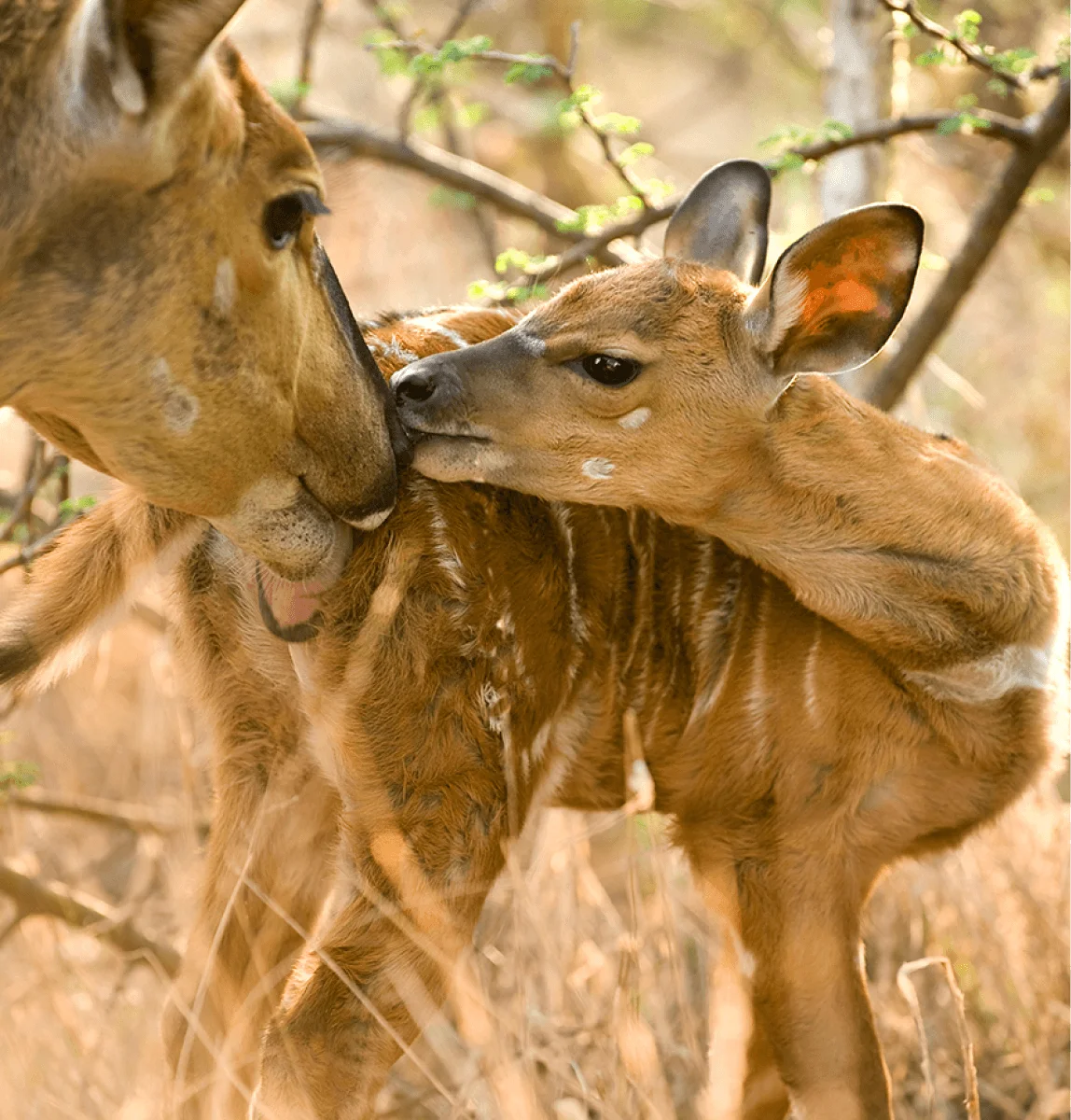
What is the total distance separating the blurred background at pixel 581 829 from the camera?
3.36 meters

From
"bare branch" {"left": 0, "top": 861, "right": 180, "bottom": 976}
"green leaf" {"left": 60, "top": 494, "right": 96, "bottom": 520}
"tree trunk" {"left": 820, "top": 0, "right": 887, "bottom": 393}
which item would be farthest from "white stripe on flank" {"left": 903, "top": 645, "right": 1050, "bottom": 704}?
"bare branch" {"left": 0, "top": 861, "right": 180, "bottom": 976}

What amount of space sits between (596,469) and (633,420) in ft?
0.39

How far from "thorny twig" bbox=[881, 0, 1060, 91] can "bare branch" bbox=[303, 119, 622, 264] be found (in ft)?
4.01

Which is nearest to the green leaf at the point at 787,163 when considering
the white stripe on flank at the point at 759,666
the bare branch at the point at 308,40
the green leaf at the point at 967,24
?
the green leaf at the point at 967,24

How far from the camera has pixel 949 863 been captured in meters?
4.02

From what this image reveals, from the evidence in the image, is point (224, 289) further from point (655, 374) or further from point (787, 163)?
point (787, 163)

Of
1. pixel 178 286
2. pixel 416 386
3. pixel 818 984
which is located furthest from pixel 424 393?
pixel 818 984

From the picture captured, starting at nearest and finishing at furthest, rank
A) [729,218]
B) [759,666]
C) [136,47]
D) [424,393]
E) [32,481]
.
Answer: [136,47], [424,393], [759,666], [729,218], [32,481]

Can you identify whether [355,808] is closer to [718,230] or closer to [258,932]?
[258,932]

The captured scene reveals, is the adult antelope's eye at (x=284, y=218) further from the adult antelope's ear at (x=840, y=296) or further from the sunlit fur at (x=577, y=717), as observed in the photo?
the adult antelope's ear at (x=840, y=296)

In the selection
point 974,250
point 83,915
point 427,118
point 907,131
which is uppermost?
point 907,131

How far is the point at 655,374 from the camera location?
115 inches

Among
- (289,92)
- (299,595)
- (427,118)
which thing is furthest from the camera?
(427,118)

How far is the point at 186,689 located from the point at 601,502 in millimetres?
919
